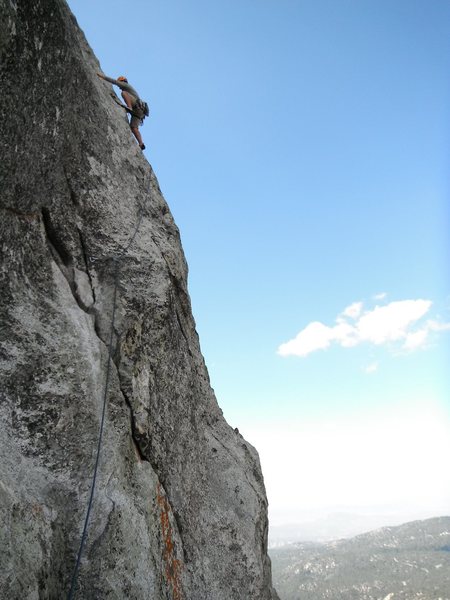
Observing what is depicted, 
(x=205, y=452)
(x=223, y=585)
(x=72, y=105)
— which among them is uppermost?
(x=72, y=105)

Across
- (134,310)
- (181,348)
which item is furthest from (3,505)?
(181,348)

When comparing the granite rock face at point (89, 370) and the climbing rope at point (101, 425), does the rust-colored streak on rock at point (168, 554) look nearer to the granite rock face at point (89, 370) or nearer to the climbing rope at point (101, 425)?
the granite rock face at point (89, 370)

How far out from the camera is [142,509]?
6.59 m

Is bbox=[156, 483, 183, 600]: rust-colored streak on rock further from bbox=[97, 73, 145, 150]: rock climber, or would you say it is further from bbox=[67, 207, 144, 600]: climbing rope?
bbox=[97, 73, 145, 150]: rock climber

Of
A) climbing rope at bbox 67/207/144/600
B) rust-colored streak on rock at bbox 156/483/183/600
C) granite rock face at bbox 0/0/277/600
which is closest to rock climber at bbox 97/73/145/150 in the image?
granite rock face at bbox 0/0/277/600

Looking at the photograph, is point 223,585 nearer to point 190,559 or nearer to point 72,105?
point 190,559

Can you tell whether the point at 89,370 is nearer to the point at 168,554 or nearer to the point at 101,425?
the point at 101,425

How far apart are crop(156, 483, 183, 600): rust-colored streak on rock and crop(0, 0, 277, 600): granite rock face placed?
0.15ft

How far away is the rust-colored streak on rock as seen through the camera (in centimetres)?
684

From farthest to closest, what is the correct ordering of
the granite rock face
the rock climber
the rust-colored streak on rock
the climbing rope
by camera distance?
the rock climber → the rust-colored streak on rock → the granite rock face → the climbing rope

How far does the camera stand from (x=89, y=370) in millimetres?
6602

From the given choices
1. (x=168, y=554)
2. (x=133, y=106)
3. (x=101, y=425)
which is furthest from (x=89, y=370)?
(x=133, y=106)

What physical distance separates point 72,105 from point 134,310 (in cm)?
416

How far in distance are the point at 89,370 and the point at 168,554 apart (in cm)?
345
